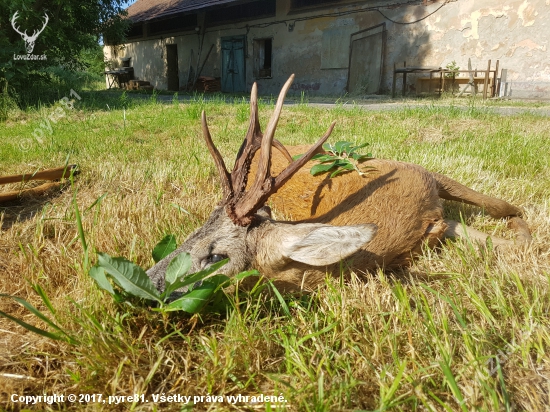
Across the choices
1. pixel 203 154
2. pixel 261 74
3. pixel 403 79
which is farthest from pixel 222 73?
pixel 203 154

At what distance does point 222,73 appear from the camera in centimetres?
2034

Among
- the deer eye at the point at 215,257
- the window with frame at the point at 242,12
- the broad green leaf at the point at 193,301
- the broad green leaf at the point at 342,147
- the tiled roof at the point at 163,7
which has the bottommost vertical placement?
the broad green leaf at the point at 193,301

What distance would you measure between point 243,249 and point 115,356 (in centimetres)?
75

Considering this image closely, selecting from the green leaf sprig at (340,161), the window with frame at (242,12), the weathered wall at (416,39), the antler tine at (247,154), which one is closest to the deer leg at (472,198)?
the green leaf sprig at (340,161)

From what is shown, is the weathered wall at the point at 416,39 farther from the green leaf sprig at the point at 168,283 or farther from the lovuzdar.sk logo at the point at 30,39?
the green leaf sprig at the point at 168,283

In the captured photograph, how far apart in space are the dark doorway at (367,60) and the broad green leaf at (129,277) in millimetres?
15266

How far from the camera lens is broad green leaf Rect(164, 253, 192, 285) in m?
1.67

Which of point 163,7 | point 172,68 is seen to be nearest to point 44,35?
point 172,68

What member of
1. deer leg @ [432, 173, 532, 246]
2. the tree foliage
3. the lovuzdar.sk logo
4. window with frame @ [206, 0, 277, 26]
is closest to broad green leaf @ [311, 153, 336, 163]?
deer leg @ [432, 173, 532, 246]

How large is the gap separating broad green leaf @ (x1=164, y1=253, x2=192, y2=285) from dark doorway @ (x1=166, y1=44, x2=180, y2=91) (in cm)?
2260

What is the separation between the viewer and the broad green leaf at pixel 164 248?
2090 millimetres

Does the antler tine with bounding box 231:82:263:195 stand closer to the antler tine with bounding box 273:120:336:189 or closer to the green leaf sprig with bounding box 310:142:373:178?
the antler tine with bounding box 273:120:336:189

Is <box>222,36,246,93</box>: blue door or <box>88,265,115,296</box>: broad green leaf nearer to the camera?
<box>88,265,115,296</box>: broad green leaf

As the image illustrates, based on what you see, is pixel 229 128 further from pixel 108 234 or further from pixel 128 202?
pixel 108 234
